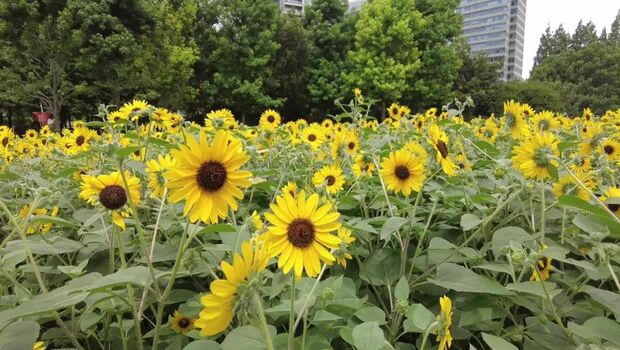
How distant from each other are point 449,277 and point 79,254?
5.13ft

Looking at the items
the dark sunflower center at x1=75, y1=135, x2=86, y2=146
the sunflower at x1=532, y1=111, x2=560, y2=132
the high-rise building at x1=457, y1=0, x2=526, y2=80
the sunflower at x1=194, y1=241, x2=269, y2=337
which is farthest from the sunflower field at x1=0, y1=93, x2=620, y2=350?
the high-rise building at x1=457, y1=0, x2=526, y2=80

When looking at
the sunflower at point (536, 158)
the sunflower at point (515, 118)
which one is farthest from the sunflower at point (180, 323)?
the sunflower at point (515, 118)

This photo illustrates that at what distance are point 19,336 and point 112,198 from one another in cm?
58

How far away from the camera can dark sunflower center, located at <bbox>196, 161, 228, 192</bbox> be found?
112 cm

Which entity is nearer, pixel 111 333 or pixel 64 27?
pixel 111 333

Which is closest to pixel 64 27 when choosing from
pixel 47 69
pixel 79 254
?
pixel 47 69

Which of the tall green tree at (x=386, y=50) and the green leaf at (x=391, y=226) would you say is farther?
the tall green tree at (x=386, y=50)

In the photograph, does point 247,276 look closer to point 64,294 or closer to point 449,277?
point 64,294

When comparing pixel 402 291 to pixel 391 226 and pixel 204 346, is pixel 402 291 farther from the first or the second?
pixel 204 346

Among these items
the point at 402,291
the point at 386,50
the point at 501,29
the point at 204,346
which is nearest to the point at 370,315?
the point at 402,291

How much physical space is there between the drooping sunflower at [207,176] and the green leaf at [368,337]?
Answer: 44 cm

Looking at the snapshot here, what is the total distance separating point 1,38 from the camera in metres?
16.4

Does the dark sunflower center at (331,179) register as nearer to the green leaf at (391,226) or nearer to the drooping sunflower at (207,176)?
the green leaf at (391,226)

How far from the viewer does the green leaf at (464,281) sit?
1.37 metres
